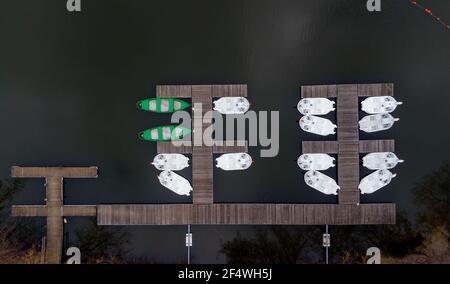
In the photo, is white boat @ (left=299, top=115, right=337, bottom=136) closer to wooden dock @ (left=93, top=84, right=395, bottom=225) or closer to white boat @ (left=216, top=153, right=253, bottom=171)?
wooden dock @ (left=93, top=84, right=395, bottom=225)

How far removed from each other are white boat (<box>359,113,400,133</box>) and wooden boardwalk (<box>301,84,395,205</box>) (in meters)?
0.12

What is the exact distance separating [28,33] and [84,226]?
106 inches

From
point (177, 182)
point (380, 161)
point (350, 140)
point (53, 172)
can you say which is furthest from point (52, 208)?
point (380, 161)

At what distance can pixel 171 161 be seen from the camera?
451 cm

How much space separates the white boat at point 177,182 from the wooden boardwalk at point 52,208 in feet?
Answer: 3.85

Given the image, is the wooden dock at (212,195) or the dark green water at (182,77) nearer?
the wooden dock at (212,195)

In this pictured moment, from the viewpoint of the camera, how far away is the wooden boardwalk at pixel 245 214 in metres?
4.41

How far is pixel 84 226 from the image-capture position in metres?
4.58

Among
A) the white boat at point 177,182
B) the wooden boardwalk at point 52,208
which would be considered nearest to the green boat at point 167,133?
the white boat at point 177,182

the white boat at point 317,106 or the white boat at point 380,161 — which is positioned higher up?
the white boat at point 317,106

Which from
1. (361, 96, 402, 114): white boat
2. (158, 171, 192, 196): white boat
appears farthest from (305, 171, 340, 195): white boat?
(158, 171, 192, 196): white boat

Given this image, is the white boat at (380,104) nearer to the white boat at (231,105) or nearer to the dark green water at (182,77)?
the dark green water at (182,77)

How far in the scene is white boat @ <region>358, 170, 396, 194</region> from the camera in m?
4.45
